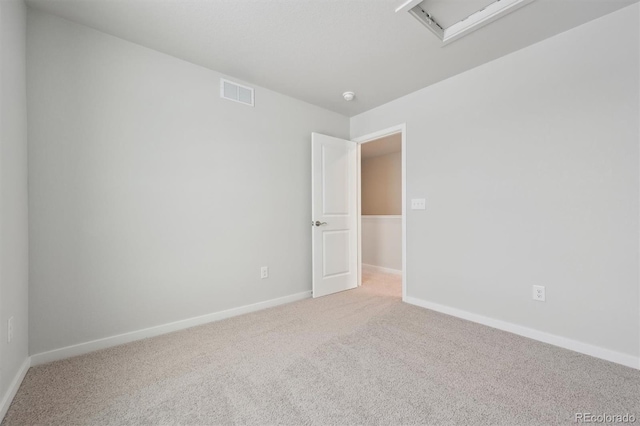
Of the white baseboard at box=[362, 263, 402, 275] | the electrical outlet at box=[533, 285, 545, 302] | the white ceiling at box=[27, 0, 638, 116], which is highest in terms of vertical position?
the white ceiling at box=[27, 0, 638, 116]

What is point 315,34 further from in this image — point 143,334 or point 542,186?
point 143,334

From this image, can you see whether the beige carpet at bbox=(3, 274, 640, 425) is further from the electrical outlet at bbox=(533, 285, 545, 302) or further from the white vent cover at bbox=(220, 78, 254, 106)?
the white vent cover at bbox=(220, 78, 254, 106)

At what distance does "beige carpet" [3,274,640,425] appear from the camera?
4.45 feet

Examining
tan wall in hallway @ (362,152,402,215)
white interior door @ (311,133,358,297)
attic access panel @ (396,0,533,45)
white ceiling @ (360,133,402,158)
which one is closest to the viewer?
attic access panel @ (396,0,533,45)

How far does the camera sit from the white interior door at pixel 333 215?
329 centimetres

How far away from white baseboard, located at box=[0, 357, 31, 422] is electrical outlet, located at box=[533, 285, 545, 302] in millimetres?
3406

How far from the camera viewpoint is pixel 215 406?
1.42 meters

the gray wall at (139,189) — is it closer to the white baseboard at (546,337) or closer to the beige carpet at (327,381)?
the beige carpet at (327,381)

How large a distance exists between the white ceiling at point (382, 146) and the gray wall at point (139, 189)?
6.95ft

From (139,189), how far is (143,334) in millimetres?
1180

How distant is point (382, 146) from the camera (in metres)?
5.03

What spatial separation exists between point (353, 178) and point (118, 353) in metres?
2.98

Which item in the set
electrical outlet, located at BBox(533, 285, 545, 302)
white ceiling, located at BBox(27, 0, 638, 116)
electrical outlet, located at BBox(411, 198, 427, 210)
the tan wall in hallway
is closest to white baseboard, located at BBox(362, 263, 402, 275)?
the tan wall in hallway

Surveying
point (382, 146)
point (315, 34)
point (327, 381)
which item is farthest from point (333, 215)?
point (382, 146)
